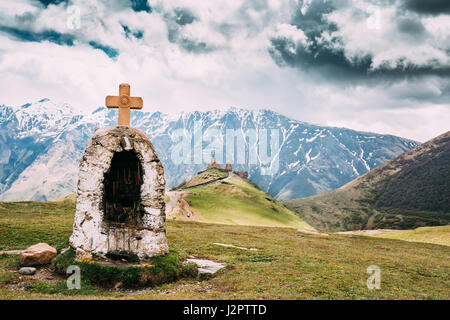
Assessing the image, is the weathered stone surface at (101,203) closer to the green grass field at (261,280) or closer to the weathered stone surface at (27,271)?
the weathered stone surface at (27,271)

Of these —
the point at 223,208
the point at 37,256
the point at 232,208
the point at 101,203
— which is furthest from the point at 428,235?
the point at 37,256

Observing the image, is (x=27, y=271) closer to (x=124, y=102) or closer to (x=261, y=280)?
(x=124, y=102)

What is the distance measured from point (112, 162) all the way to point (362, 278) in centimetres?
1662

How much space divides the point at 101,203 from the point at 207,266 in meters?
7.37

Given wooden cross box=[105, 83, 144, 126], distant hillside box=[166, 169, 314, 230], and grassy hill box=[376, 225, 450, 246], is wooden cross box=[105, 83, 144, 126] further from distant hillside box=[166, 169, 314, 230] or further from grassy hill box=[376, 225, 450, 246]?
grassy hill box=[376, 225, 450, 246]

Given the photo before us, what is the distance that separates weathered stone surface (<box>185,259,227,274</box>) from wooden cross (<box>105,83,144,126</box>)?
32.9 feet

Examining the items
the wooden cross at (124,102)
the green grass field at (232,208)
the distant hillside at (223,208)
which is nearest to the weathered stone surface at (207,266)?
the wooden cross at (124,102)

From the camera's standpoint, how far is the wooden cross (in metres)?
20.4

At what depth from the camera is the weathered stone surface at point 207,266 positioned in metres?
18.3

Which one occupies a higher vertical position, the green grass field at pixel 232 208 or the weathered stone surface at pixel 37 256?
the weathered stone surface at pixel 37 256

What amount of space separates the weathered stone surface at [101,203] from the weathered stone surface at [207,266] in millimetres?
2383

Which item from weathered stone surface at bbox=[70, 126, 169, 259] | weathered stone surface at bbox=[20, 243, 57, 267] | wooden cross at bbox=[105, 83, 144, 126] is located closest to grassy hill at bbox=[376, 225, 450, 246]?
weathered stone surface at bbox=[70, 126, 169, 259]

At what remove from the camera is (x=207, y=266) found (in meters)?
19.3
